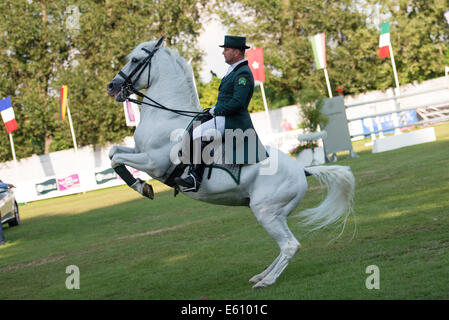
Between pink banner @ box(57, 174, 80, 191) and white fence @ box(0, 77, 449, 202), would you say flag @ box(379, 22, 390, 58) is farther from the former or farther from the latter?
pink banner @ box(57, 174, 80, 191)

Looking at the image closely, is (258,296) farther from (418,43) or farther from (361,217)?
(418,43)

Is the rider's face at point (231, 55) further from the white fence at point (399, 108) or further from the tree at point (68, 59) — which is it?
the tree at point (68, 59)

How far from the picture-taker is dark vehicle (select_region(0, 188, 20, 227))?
17.5m

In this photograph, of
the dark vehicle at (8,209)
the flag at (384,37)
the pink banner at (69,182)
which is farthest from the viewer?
the flag at (384,37)

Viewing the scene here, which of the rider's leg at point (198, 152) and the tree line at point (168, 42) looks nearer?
the rider's leg at point (198, 152)

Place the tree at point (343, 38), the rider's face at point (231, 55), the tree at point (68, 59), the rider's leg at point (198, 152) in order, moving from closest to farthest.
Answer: the rider's leg at point (198, 152) < the rider's face at point (231, 55) < the tree at point (68, 59) < the tree at point (343, 38)

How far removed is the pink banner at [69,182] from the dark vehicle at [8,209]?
11.9 meters

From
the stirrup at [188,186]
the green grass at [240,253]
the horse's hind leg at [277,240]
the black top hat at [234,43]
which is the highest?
the black top hat at [234,43]

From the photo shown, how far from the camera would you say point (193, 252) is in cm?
943

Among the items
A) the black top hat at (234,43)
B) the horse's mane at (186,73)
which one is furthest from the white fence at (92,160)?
the black top hat at (234,43)

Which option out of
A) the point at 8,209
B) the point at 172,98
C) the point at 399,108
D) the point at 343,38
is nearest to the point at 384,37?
the point at 399,108

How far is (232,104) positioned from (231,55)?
59 cm

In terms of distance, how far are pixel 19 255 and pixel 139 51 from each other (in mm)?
6350

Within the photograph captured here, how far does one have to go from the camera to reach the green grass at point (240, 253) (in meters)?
6.38
